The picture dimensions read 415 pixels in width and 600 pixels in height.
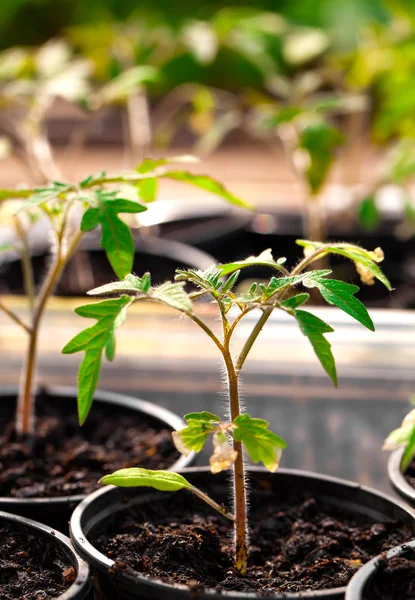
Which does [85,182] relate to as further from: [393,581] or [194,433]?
[393,581]

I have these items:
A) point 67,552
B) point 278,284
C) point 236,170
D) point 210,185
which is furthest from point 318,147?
point 236,170

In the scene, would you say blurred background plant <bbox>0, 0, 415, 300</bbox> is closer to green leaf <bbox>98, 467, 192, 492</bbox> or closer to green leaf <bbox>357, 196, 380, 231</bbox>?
green leaf <bbox>357, 196, 380, 231</bbox>

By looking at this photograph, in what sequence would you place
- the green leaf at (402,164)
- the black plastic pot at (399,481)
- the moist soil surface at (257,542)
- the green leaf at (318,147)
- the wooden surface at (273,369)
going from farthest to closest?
the green leaf at (402,164), the green leaf at (318,147), the wooden surface at (273,369), the black plastic pot at (399,481), the moist soil surface at (257,542)

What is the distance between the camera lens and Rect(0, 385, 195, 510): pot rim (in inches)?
34.0

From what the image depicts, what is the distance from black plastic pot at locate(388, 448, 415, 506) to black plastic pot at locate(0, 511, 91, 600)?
1.12 ft

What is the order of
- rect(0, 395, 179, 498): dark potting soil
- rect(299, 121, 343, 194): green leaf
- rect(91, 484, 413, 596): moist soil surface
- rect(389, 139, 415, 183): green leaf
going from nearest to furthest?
1. rect(91, 484, 413, 596): moist soil surface
2. rect(0, 395, 179, 498): dark potting soil
3. rect(299, 121, 343, 194): green leaf
4. rect(389, 139, 415, 183): green leaf

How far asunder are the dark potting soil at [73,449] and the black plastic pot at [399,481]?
0.88 ft

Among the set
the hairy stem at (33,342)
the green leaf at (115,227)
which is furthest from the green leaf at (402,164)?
the green leaf at (115,227)

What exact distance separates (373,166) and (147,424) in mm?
2200

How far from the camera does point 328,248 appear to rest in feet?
2.39

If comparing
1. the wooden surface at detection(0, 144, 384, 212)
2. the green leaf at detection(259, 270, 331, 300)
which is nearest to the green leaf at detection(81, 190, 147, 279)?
the green leaf at detection(259, 270, 331, 300)

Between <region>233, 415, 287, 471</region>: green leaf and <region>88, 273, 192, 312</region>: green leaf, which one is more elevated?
<region>88, 273, 192, 312</region>: green leaf

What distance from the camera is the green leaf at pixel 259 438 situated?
0.66 m

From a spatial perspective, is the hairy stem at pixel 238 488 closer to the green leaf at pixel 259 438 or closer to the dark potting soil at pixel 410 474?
the green leaf at pixel 259 438
